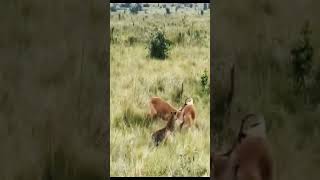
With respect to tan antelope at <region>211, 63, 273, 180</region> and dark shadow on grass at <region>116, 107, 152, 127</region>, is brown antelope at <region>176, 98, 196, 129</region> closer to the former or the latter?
dark shadow on grass at <region>116, 107, 152, 127</region>

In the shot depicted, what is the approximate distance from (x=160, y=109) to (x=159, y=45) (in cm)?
59

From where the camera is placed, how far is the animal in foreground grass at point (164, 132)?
383 cm

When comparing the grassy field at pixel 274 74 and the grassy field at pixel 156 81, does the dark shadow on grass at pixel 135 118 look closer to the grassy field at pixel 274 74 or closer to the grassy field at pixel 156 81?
the grassy field at pixel 156 81

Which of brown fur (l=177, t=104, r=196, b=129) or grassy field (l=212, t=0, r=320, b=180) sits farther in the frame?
brown fur (l=177, t=104, r=196, b=129)

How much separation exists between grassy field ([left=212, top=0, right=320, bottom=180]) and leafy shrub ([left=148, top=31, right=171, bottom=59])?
2.62 meters

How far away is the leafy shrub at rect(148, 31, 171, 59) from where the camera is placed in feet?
13.6

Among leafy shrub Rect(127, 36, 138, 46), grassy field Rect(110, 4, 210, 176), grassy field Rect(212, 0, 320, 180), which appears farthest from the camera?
leafy shrub Rect(127, 36, 138, 46)

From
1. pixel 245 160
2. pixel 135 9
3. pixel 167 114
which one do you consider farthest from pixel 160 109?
pixel 245 160

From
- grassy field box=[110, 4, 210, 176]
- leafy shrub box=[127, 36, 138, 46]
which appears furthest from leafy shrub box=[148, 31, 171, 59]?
leafy shrub box=[127, 36, 138, 46]

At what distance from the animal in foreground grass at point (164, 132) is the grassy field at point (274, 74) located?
7.47ft

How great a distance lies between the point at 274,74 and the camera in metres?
1.54
